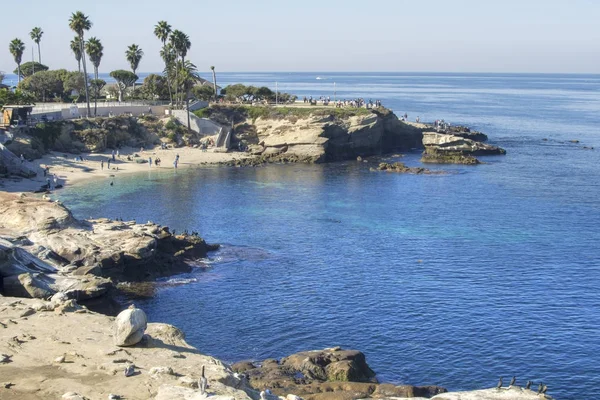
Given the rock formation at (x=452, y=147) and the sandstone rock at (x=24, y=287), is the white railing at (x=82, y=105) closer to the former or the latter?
the rock formation at (x=452, y=147)

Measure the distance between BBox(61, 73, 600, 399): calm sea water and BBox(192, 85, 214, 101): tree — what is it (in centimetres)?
3878

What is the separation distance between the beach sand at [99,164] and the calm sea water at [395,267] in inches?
171

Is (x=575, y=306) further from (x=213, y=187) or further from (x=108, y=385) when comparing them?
(x=213, y=187)

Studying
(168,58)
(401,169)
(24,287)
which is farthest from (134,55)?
(24,287)

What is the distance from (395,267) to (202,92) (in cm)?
8735

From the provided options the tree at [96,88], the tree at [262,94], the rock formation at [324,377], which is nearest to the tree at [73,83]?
the tree at [96,88]

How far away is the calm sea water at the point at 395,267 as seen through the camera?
1521 inches

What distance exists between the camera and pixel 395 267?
5338 cm

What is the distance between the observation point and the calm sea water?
38625 millimetres

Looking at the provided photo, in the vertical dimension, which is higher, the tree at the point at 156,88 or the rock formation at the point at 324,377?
the tree at the point at 156,88

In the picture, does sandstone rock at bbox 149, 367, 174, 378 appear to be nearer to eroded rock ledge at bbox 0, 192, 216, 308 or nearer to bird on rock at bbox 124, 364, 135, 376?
bird on rock at bbox 124, 364, 135, 376

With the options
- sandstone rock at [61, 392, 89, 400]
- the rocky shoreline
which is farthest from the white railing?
sandstone rock at [61, 392, 89, 400]

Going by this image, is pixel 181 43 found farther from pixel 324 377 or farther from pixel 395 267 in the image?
pixel 324 377

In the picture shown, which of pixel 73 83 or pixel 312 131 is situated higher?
pixel 73 83
